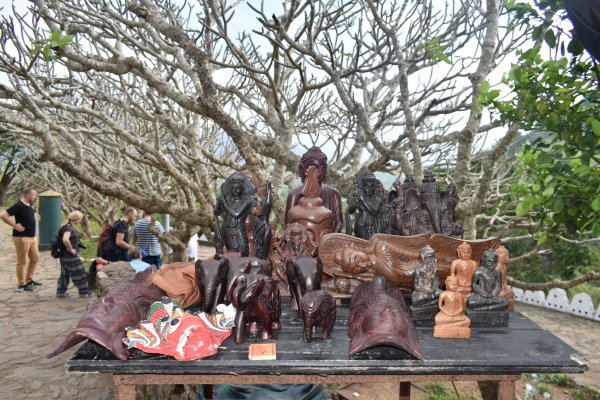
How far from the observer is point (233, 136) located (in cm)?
460

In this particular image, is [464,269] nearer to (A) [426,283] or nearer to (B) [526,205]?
(A) [426,283]

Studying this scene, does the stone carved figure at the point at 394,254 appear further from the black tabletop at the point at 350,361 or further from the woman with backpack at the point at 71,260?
the woman with backpack at the point at 71,260

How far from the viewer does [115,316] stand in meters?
2.17

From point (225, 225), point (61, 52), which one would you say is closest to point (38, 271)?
point (61, 52)

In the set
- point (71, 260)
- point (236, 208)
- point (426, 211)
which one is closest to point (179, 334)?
point (236, 208)

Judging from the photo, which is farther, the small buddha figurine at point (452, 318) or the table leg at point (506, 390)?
the small buddha figurine at point (452, 318)

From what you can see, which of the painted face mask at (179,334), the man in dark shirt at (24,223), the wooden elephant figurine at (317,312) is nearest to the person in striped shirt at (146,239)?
the man in dark shirt at (24,223)

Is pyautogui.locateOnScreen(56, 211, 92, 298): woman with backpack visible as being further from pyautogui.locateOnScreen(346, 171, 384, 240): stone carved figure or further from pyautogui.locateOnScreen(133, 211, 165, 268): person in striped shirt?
pyautogui.locateOnScreen(346, 171, 384, 240): stone carved figure

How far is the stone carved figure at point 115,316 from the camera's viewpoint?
79.9 inches

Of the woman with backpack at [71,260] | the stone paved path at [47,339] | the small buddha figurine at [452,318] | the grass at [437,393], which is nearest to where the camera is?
the small buddha figurine at [452,318]

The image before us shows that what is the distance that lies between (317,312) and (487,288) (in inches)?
42.4

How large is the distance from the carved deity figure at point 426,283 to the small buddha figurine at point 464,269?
0.13 metres

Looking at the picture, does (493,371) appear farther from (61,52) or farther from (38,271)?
(38,271)

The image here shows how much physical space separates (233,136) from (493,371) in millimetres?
3412
